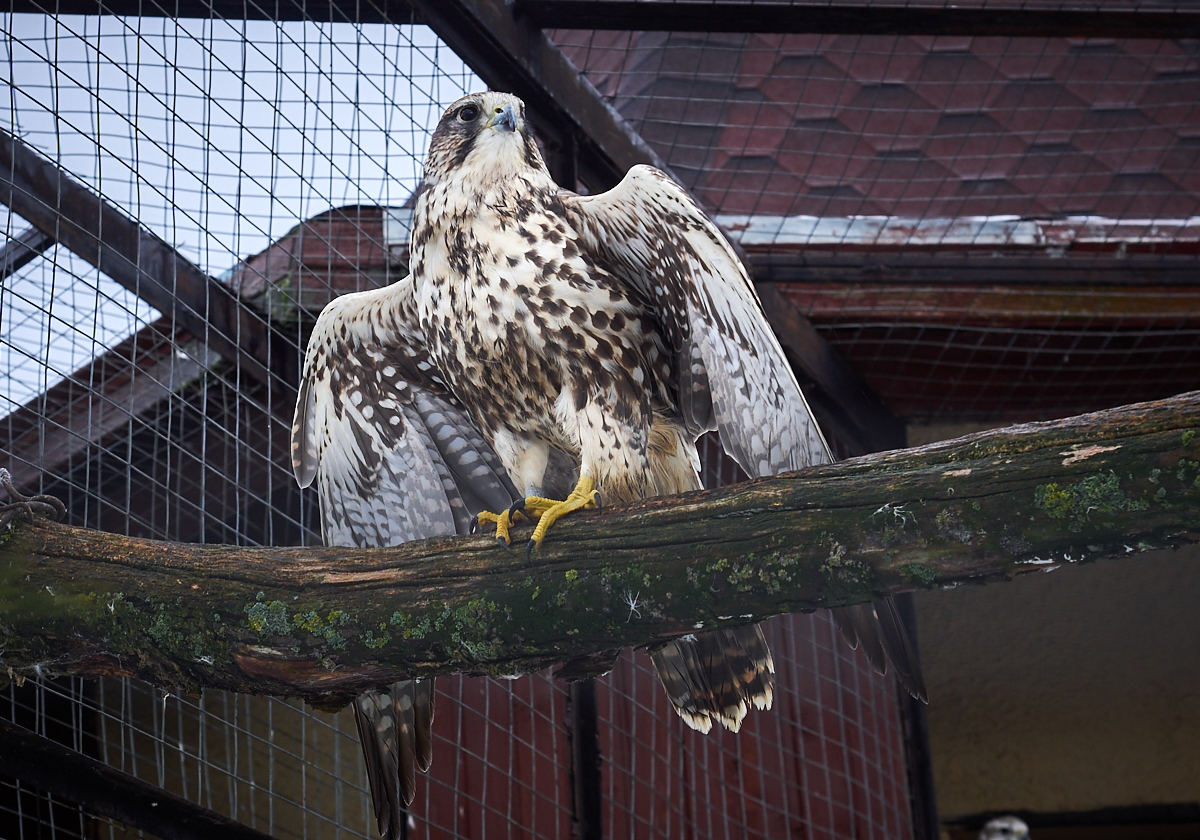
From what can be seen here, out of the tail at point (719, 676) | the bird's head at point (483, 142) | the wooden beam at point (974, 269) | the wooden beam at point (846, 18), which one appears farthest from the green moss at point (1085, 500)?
the wooden beam at point (974, 269)

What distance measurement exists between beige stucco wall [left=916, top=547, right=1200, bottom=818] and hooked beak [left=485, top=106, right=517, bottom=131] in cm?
330

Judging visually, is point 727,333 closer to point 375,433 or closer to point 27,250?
point 375,433

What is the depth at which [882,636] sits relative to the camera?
1.98 meters

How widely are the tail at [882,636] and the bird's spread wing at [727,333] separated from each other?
349 millimetres

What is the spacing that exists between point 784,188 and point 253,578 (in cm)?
281

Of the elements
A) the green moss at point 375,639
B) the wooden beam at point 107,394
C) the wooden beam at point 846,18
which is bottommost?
the green moss at point 375,639

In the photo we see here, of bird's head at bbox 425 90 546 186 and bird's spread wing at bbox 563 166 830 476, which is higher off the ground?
bird's head at bbox 425 90 546 186

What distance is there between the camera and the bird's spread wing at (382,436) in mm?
2648

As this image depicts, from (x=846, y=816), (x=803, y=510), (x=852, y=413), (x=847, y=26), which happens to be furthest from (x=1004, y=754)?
(x=803, y=510)

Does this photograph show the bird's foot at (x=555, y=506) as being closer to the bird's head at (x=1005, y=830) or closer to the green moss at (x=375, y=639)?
the green moss at (x=375, y=639)

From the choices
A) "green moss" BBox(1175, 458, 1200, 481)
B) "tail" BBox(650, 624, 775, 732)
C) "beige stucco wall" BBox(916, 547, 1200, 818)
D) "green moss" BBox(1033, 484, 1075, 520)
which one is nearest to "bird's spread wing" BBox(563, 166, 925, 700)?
"tail" BBox(650, 624, 775, 732)

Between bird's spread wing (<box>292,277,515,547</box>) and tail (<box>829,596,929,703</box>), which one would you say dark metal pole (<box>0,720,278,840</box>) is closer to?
bird's spread wing (<box>292,277,515,547</box>)

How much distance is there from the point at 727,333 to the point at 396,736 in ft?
3.93

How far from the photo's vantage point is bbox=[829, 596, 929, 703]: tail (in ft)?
6.45
